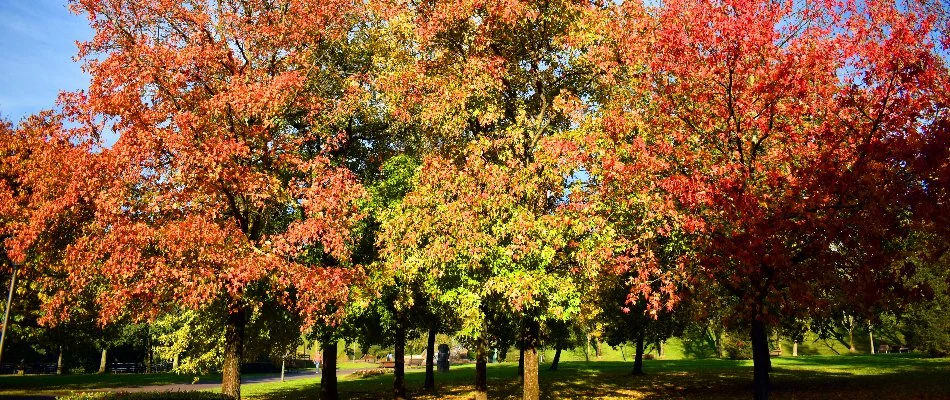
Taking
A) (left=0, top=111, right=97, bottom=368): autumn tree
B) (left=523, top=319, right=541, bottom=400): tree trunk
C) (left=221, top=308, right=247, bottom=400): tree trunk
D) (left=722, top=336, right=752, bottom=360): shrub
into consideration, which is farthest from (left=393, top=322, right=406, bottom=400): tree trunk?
(left=722, top=336, right=752, bottom=360): shrub

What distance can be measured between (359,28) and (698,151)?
1496cm

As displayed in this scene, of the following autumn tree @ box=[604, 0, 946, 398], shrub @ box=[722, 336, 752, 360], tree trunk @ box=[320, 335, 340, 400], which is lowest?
shrub @ box=[722, 336, 752, 360]

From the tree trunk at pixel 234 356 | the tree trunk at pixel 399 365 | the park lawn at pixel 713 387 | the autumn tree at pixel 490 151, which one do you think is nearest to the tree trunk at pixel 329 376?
the tree trunk at pixel 399 365

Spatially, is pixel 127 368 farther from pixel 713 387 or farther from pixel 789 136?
pixel 789 136

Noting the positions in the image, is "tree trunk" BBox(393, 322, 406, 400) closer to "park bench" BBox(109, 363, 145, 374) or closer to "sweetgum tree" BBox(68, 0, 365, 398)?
"sweetgum tree" BBox(68, 0, 365, 398)

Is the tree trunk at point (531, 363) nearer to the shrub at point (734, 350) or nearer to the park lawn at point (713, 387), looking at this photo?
the park lawn at point (713, 387)

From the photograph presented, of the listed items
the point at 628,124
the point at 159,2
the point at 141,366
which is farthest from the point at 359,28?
the point at 141,366

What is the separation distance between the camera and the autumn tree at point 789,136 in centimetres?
1285

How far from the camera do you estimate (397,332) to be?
83.1 feet

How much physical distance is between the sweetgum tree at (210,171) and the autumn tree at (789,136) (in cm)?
1056

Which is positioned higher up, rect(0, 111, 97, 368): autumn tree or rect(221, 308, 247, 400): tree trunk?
rect(0, 111, 97, 368): autumn tree

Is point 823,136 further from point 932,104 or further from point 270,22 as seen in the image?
point 270,22

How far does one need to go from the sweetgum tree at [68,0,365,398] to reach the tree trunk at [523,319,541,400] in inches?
242

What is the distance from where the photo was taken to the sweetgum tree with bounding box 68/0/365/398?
55.7ft
